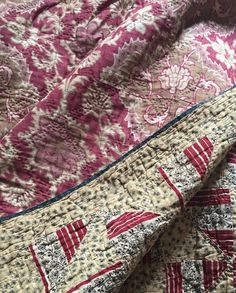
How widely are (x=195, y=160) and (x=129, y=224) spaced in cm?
20

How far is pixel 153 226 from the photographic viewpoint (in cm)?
85

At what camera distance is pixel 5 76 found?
1.14 metres

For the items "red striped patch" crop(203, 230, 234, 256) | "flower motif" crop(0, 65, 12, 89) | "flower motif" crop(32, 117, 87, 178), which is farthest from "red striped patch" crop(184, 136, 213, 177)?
"flower motif" crop(0, 65, 12, 89)

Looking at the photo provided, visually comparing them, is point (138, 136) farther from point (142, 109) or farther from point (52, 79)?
point (52, 79)

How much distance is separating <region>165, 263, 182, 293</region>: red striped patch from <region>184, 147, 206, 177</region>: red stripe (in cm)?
20

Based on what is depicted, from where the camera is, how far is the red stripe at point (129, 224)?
85 centimetres

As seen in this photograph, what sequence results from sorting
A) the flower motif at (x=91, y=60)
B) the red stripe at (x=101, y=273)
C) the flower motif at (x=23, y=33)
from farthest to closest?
1. the flower motif at (x=23, y=33)
2. the flower motif at (x=91, y=60)
3. the red stripe at (x=101, y=273)

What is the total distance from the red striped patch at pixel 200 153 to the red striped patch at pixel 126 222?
0.14 m

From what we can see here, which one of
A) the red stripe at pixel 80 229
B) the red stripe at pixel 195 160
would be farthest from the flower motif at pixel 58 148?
the red stripe at pixel 195 160

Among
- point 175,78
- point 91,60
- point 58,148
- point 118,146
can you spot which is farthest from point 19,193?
point 175,78

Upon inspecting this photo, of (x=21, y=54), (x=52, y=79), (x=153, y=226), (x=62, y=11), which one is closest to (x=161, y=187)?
(x=153, y=226)

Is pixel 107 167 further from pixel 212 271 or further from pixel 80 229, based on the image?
pixel 212 271

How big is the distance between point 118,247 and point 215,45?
2.15 ft

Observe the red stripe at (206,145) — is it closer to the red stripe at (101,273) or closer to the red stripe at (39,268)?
the red stripe at (101,273)
